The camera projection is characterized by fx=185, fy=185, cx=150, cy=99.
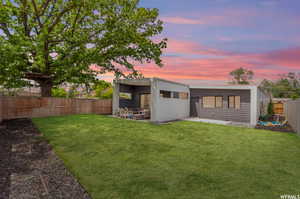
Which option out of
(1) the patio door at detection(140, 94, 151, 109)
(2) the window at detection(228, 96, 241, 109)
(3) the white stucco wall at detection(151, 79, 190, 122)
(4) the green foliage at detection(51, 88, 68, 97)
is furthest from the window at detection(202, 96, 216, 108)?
(4) the green foliage at detection(51, 88, 68, 97)

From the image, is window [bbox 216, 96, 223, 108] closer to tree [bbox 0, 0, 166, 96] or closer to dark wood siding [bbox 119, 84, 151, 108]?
dark wood siding [bbox 119, 84, 151, 108]

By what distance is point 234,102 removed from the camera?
15.1 m

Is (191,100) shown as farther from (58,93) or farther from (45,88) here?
(58,93)

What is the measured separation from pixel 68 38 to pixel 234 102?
1320 centimetres

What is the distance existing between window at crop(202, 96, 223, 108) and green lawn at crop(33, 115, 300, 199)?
8.04m

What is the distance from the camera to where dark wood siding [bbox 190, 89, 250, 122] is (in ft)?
48.0

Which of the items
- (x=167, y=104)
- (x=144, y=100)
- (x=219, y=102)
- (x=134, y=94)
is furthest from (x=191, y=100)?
(x=134, y=94)

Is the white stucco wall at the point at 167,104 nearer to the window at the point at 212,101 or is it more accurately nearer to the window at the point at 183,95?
the window at the point at 183,95

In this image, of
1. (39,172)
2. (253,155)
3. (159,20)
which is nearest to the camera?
(39,172)

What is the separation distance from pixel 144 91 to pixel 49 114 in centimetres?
784

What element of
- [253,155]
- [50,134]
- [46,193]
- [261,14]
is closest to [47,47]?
[50,134]

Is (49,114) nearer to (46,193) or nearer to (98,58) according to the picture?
(98,58)

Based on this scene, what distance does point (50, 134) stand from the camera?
7.80 meters

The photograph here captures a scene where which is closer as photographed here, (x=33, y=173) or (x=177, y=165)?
(x=33, y=173)
